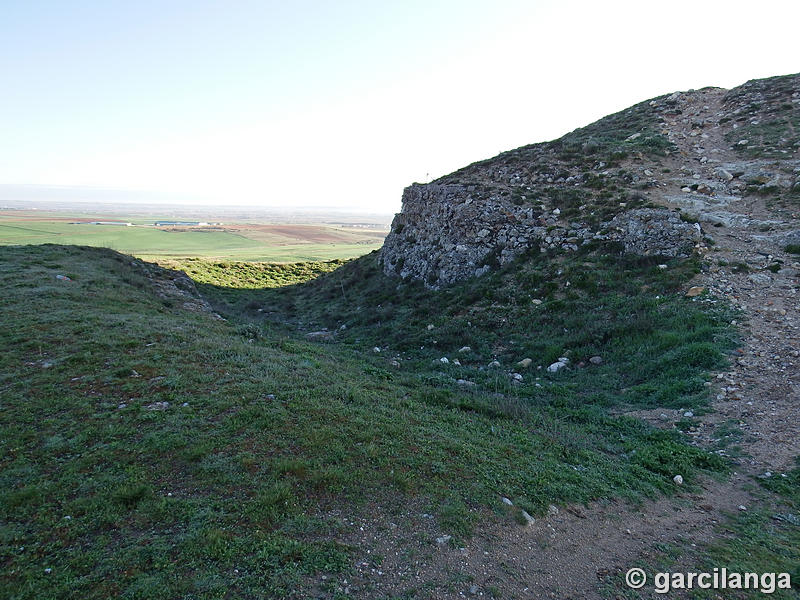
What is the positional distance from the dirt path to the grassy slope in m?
0.41

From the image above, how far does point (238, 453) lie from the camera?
6.79m

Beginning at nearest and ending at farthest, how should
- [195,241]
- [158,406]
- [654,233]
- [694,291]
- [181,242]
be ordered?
[158,406], [694,291], [654,233], [181,242], [195,241]

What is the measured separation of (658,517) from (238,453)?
22.6 ft

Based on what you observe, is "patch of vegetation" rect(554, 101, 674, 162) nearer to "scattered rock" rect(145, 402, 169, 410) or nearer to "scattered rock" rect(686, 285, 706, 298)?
"scattered rock" rect(686, 285, 706, 298)

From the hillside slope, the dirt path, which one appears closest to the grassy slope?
the hillside slope

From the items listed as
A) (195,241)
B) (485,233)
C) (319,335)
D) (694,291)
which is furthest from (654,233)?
(195,241)

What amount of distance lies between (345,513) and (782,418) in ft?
31.9

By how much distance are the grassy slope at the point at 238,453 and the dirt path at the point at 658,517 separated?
415mm

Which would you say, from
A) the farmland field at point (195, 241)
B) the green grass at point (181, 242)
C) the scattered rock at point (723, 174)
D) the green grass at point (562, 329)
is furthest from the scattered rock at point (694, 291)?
the green grass at point (181, 242)

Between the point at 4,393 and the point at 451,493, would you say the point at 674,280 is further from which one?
the point at 4,393

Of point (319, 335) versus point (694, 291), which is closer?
point (694, 291)

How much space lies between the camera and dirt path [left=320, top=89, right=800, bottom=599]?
195 inches

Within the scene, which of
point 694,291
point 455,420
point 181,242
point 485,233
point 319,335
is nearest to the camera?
point 455,420

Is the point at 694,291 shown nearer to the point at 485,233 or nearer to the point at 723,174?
the point at 485,233
